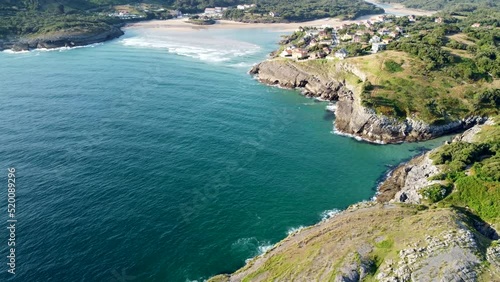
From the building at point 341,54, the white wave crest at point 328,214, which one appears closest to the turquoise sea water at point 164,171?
the white wave crest at point 328,214

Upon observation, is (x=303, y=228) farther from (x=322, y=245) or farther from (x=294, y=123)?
(x=294, y=123)

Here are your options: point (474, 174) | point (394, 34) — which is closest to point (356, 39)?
point (394, 34)

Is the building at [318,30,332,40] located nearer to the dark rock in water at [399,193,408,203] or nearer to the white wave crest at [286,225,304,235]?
the dark rock in water at [399,193,408,203]

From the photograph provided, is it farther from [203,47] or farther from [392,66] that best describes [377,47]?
[203,47]

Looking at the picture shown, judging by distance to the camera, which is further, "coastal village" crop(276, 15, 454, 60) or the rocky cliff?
"coastal village" crop(276, 15, 454, 60)

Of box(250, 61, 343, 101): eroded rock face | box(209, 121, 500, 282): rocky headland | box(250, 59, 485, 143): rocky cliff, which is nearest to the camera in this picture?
box(209, 121, 500, 282): rocky headland

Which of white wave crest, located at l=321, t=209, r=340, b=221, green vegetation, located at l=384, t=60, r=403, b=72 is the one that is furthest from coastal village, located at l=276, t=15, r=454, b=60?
white wave crest, located at l=321, t=209, r=340, b=221
